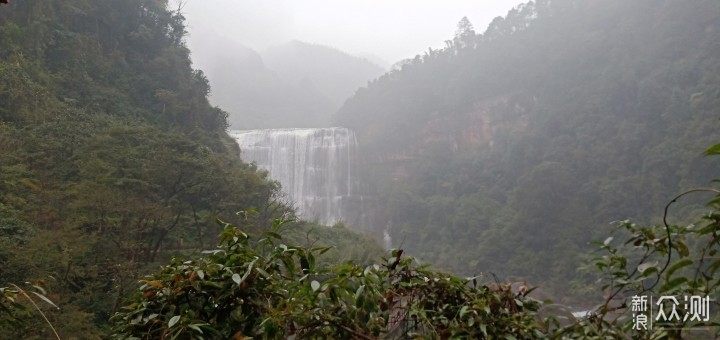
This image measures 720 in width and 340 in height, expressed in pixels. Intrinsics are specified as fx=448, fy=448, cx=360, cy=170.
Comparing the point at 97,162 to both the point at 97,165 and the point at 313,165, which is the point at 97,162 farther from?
the point at 313,165

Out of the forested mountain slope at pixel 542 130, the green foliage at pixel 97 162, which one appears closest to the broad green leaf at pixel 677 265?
the green foliage at pixel 97 162

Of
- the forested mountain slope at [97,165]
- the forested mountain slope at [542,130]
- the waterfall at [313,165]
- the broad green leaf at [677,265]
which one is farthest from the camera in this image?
the waterfall at [313,165]

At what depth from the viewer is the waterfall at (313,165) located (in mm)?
25578

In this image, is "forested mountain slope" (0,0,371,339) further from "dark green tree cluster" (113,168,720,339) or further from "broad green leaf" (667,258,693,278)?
"broad green leaf" (667,258,693,278)

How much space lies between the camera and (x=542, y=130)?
25.6 metres

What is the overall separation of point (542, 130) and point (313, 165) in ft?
44.1

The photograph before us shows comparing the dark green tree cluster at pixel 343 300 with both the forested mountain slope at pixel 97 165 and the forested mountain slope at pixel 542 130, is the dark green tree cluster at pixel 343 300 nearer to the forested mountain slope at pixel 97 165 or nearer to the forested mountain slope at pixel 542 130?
the forested mountain slope at pixel 97 165

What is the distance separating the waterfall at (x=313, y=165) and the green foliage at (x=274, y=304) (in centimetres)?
2346

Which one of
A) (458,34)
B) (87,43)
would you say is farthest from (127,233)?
(458,34)

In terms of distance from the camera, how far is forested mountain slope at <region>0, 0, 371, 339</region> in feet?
16.4

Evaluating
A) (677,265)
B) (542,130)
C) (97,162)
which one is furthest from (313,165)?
(677,265)

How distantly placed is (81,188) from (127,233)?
85 cm

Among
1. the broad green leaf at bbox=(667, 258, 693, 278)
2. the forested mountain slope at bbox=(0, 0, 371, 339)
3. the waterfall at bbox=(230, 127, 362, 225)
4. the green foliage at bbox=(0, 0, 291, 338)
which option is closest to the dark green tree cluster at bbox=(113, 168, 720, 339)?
the broad green leaf at bbox=(667, 258, 693, 278)

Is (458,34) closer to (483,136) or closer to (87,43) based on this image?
(483,136)
